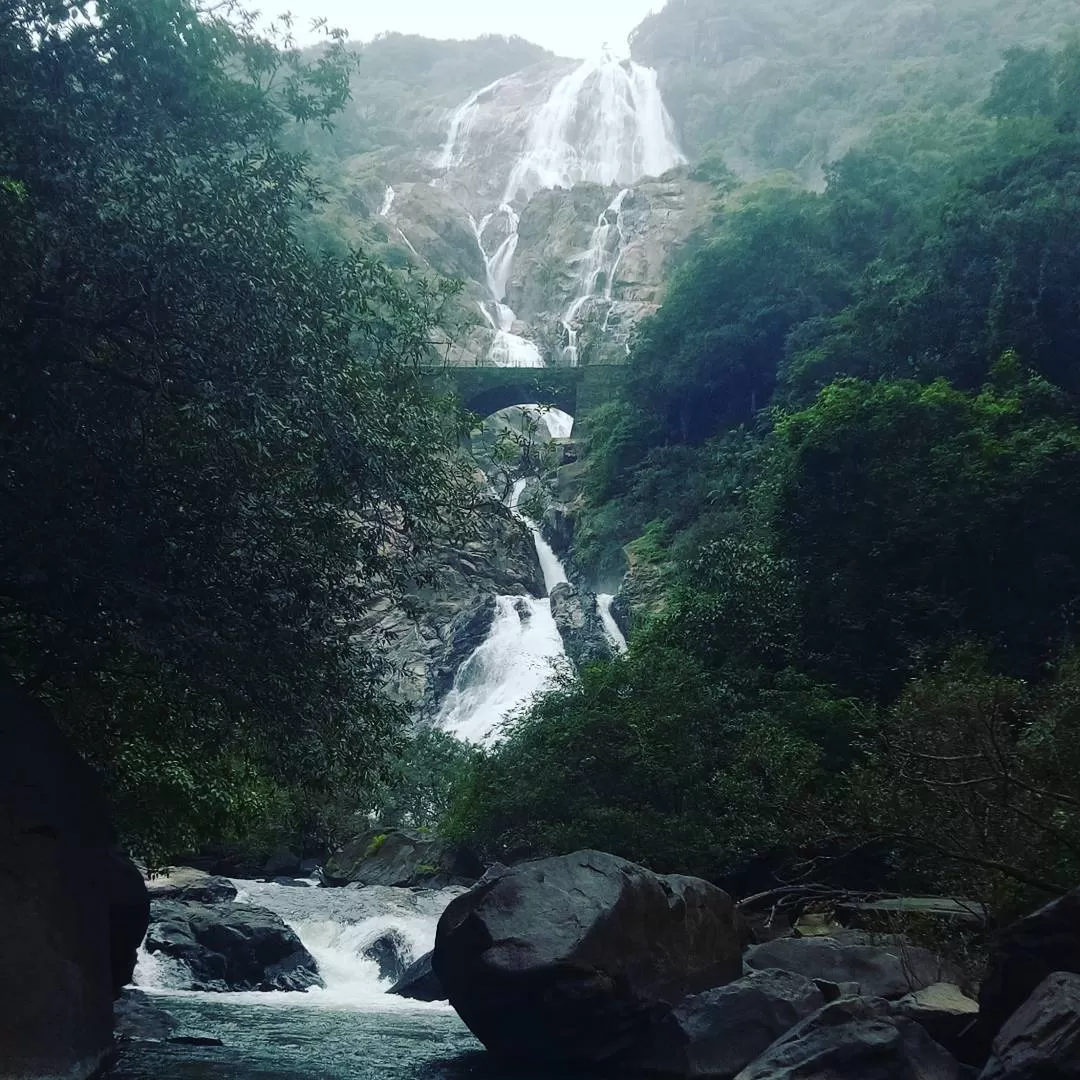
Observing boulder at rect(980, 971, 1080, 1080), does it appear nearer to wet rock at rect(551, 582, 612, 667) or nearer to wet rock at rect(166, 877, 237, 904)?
wet rock at rect(166, 877, 237, 904)

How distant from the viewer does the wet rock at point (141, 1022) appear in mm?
11734

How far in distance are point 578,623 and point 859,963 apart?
90.1 ft

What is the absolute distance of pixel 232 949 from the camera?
1739 cm

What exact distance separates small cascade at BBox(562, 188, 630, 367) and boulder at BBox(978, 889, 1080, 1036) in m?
57.5

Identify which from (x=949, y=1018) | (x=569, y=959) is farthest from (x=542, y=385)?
(x=949, y=1018)

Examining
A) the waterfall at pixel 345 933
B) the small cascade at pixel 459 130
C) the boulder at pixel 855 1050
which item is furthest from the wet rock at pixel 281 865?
the small cascade at pixel 459 130

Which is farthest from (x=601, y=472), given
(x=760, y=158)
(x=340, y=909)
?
(x=760, y=158)

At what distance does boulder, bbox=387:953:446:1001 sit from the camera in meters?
16.3

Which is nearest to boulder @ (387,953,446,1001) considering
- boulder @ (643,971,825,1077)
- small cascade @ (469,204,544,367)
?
boulder @ (643,971,825,1077)

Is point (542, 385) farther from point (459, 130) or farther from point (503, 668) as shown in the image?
point (459, 130)

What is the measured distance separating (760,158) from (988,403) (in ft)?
238

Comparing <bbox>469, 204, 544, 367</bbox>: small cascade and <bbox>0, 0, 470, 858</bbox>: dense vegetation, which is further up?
<bbox>469, 204, 544, 367</bbox>: small cascade

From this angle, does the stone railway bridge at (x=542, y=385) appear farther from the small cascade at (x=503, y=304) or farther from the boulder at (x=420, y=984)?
the boulder at (x=420, y=984)

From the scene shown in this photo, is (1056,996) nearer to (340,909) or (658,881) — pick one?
(658,881)
